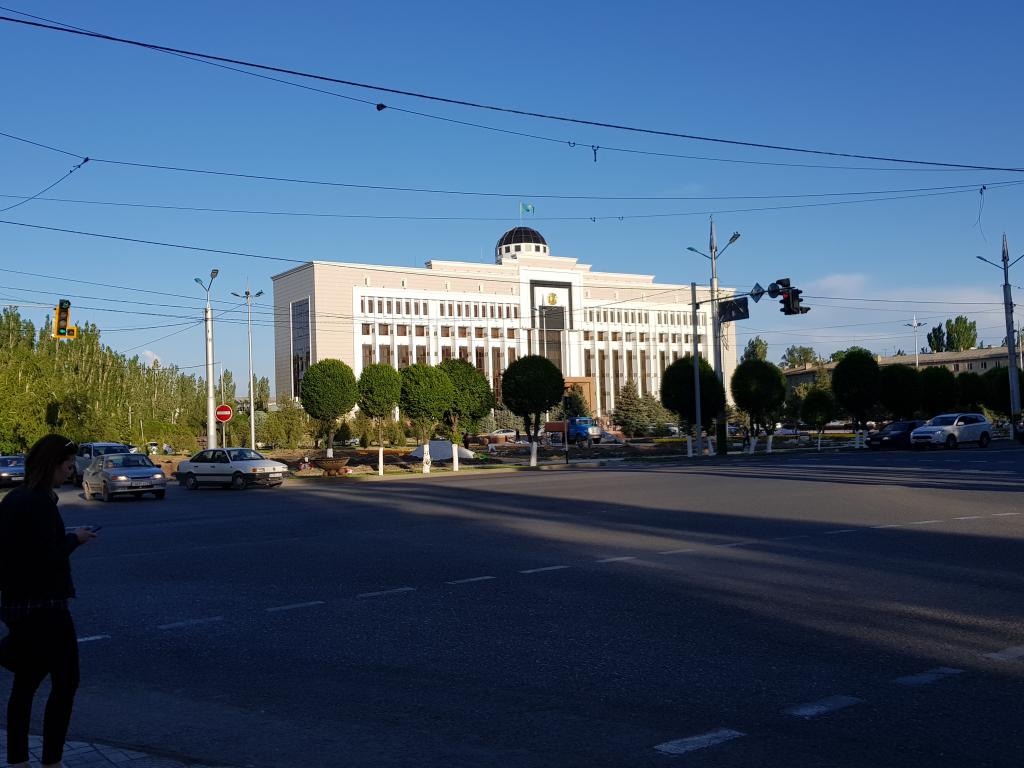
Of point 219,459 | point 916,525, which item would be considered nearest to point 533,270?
point 219,459

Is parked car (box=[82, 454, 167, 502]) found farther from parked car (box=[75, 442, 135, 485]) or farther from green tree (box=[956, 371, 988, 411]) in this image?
green tree (box=[956, 371, 988, 411])

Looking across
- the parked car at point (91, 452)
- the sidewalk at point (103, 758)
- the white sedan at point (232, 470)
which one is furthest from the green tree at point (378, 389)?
the sidewalk at point (103, 758)

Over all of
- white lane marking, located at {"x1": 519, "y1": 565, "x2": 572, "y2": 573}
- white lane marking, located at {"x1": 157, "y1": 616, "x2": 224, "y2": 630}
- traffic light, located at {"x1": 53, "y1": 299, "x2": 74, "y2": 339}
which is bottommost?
white lane marking, located at {"x1": 157, "y1": 616, "x2": 224, "y2": 630}

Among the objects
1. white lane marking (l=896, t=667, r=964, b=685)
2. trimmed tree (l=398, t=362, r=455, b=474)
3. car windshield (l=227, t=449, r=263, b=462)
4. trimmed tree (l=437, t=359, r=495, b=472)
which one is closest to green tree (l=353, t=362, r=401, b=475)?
trimmed tree (l=437, t=359, r=495, b=472)

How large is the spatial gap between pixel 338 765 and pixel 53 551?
191 centimetres

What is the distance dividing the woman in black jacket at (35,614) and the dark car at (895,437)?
4885 centimetres

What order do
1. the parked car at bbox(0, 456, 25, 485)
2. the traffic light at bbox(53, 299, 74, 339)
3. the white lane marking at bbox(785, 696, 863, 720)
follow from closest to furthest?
the white lane marking at bbox(785, 696, 863, 720)
the traffic light at bbox(53, 299, 74, 339)
the parked car at bbox(0, 456, 25, 485)

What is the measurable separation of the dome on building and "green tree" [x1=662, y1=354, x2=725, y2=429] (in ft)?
218

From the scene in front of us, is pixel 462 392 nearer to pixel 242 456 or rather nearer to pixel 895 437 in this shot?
pixel 895 437

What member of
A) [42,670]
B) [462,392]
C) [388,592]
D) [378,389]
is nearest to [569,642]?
[388,592]

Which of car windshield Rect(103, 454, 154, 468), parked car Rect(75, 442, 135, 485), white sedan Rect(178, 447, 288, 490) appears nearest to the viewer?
car windshield Rect(103, 454, 154, 468)

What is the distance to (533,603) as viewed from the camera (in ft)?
31.7

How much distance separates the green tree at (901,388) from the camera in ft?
207

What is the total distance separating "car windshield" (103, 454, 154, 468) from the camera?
29.2m
